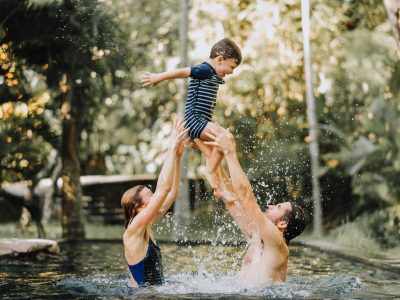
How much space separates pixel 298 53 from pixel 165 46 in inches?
133

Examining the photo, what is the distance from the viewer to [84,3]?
10281mm

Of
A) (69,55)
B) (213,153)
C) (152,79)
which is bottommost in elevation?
(213,153)

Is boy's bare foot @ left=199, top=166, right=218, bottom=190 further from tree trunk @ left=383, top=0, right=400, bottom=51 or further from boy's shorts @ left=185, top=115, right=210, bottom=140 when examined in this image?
tree trunk @ left=383, top=0, right=400, bottom=51

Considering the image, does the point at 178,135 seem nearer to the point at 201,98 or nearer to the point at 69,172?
the point at 201,98

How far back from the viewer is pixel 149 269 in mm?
5395

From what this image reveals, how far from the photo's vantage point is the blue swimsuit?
5.29m

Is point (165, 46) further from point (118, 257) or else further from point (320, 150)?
point (118, 257)

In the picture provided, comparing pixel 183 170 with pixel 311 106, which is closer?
pixel 311 106

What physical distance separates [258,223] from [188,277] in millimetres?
1921

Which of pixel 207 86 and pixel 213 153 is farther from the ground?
pixel 207 86

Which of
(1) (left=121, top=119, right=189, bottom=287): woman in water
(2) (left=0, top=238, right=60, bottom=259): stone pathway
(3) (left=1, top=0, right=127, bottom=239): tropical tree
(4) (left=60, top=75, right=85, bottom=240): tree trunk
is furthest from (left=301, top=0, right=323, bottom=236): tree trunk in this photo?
(1) (left=121, top=119, right=189, bottom=287): woman in water

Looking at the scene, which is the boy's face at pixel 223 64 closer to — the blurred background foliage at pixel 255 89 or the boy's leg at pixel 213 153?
the boy's leg at pixel 213 153

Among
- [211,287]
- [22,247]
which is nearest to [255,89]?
[22,247]

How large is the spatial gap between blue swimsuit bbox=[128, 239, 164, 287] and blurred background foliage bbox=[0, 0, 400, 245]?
415 cm
